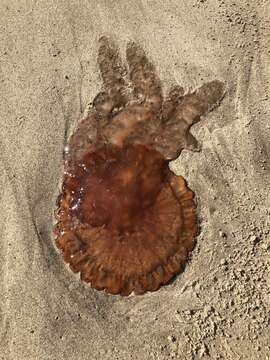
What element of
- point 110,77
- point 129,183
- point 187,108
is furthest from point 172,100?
point 129,183

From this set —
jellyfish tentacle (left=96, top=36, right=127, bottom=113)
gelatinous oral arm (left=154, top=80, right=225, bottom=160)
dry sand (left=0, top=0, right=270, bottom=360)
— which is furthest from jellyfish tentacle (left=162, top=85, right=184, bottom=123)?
jellyfish tentacle (left=96, top=36, right=127, bottom=113)

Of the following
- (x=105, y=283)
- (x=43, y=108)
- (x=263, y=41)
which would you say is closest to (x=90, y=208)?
(x=105, y=283)

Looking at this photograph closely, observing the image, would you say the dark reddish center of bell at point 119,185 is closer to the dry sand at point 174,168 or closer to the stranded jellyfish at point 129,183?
the stranded jellyfish at point 129,183

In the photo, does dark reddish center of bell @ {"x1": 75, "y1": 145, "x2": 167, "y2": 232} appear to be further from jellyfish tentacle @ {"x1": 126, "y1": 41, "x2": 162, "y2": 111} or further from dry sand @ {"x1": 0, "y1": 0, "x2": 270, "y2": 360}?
jellyfish tentacle @ {"x1": 126, "y1": 41, "x2": 162, "y2": 111}

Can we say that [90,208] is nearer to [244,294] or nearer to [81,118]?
[81,118]

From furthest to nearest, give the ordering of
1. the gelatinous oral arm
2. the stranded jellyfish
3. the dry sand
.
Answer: the gelatinous oral arm
the stranded jellyfish
the dry sand

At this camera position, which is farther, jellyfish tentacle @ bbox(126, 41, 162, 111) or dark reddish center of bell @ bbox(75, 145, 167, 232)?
jellyfish tentacle @ bbox(126, 41, 162, 111)

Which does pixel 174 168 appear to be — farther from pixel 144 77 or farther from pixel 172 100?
pixel 144 77
